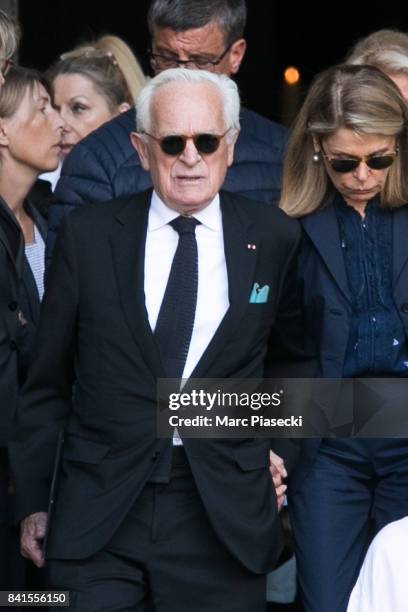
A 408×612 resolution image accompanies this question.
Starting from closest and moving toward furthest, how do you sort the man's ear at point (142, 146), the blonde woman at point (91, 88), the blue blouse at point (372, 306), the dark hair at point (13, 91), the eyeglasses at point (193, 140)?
the eyeglasses at point (193, 140) → the man's ear at point (142, 146) → the blue blouse at point (372, 306) → the dark hair at point (13, 91) → the blonde woman at point (91, 88)

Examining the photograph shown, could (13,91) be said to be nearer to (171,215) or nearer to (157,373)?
(171,215)

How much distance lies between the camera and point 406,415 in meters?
4.34

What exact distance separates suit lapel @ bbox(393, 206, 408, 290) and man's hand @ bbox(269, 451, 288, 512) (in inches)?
22.4

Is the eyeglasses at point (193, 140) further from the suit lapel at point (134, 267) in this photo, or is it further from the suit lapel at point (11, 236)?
the suit lapel at point (11, 236)

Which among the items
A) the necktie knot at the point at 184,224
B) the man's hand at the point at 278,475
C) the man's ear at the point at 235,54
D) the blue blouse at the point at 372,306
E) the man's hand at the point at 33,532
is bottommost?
the man's hand at the point at 33,532

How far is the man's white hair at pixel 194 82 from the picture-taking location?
4.07m

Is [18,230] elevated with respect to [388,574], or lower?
elevated

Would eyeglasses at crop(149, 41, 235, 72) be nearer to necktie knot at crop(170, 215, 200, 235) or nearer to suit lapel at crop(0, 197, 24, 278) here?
suit lapel at crop(0, 197, 24, 278)

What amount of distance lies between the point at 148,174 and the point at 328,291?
796 mm

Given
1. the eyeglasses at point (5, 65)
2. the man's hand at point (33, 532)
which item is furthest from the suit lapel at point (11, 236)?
the man's hand at point (33, 532)

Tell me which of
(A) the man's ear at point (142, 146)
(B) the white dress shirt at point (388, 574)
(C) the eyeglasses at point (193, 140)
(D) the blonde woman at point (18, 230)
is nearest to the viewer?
(B) the white dress shirt at point (388, 574)

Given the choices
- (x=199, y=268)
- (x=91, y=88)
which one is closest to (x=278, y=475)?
(x=199, y=268)

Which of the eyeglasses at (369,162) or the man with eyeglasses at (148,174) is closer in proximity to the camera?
the eyeglasses at (369,162)

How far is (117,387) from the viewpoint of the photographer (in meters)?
3.92
